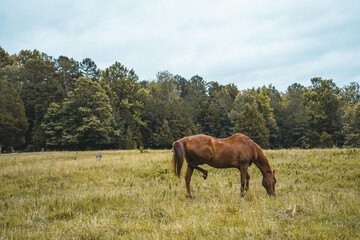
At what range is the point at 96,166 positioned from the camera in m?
13.6

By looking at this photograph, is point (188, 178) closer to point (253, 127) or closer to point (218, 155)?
point (218, 155)

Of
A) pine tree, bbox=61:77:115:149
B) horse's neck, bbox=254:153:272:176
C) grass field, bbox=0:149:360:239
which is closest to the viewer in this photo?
grass field, bbox=0:149:360:239

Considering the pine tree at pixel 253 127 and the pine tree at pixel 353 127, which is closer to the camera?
the pine tree at pixel 353 127

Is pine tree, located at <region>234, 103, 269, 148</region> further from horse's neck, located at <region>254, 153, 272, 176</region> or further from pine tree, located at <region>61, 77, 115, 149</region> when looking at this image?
horse's neck, located at <region>254, 153, 272, 176</region>

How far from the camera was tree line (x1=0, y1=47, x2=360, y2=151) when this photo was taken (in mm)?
43344

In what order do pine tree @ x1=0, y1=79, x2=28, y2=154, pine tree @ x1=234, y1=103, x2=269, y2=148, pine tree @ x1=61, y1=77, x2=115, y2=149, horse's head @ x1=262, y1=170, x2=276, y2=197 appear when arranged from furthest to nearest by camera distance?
1. pine tree @ x1=234, y1=103, x2=269, y2=148
2. pine tree @ x1=61, y1=77, x2=115, y2=149
3. pine tree @ x1=0, y1=79, x2=28, y2=154
4. horse's head @ x1=262, y1=170, x2=276, y2=197

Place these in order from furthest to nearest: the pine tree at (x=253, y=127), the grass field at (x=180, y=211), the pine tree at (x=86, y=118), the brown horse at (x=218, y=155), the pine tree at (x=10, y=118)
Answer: the pine tree at (x=253, y=127) < the pine tree at (x=86, y=118) < the pine tree at (x=10, y=118) < the brown horse at (x=218, y=155) < the grass field at (x=180, y=211)

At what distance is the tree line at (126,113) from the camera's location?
142 ft

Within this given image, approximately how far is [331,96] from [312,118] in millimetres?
7153

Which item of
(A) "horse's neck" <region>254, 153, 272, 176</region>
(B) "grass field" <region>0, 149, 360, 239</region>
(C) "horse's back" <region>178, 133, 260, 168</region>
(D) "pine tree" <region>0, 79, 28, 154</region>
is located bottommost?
(B) "grass field" <region>0, 149, 360, 239</region>

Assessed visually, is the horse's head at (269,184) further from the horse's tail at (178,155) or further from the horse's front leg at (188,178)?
the horse's tail at (178,155)

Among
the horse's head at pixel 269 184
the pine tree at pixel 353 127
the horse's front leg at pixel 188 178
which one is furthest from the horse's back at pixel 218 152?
the pine tree at pixel 353 127

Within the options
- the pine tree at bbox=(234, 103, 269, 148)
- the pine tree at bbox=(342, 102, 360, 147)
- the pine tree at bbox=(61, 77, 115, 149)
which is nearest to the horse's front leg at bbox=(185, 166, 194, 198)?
the pine tree at bbox=(61, 77, 115, 149)

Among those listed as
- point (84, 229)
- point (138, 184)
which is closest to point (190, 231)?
point (84, 229)
